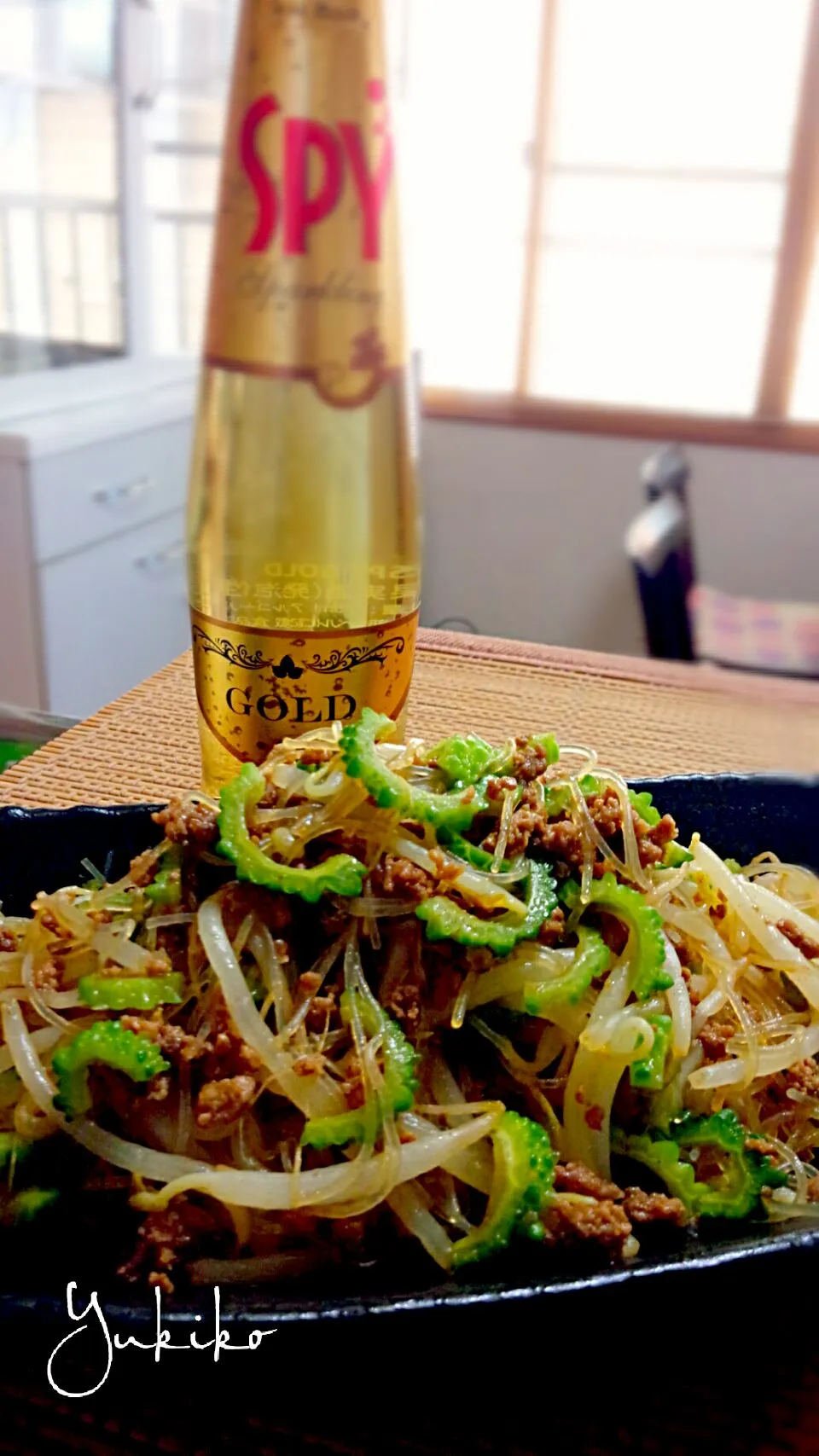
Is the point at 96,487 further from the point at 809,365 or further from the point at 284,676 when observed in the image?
the point at 809,365

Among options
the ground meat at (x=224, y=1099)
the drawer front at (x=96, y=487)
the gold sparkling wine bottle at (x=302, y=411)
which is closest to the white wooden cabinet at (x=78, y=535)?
the drawer front at (x=96, y=487)

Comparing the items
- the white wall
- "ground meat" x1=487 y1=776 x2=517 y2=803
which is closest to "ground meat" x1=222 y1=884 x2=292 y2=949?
"ground meat" x1=487 y1=776 x2=517 y2=803

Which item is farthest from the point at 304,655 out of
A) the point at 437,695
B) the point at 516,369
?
the point at 516,369

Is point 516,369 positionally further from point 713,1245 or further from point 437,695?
point 713,1245

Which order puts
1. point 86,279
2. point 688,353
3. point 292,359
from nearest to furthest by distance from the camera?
point 292,359 → point 86,279 → point 688,353

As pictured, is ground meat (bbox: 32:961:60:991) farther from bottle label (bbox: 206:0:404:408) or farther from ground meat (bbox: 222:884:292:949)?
bottle label (bbox: 206:0:404:408)

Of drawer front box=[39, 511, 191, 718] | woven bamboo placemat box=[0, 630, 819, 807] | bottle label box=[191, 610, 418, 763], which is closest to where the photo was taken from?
bottle label box=[191, 610, 418, 763]

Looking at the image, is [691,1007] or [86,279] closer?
[691,1007]
